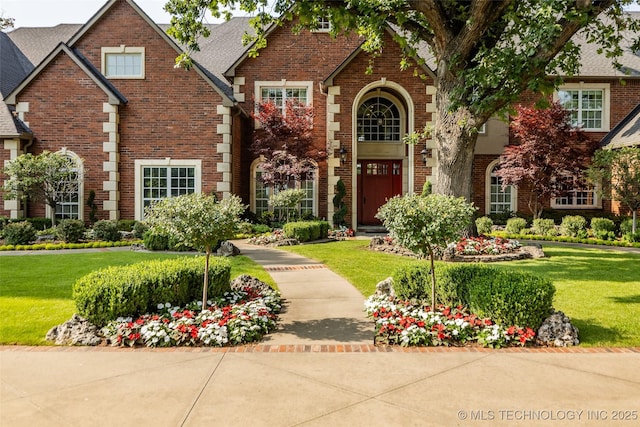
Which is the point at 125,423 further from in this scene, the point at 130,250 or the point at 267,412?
the point at 130,250

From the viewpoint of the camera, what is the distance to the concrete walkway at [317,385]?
10.6 ft

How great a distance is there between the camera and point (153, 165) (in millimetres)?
15859

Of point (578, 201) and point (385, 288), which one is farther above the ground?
point (578, 201)

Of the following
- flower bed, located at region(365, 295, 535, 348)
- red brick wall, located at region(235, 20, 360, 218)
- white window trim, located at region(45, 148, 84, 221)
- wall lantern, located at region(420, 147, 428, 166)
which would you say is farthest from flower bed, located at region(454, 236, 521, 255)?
white window trim, located at region(45, 148, 84, 221)

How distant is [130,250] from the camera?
11.9 meters

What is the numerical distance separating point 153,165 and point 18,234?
484cm

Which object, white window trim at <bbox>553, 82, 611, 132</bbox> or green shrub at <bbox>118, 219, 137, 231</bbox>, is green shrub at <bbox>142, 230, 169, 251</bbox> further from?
white window trim at <bbox>553, 82, 611, 132</bbox>

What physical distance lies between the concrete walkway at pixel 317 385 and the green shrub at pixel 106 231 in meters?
9.40

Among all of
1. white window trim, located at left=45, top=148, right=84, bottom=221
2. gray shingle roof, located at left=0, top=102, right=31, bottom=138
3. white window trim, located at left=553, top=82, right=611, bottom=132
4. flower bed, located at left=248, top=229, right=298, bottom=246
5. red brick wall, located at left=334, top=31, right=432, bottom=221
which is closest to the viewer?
flower bed, located at left=248, top=229, right=298, bottom=246

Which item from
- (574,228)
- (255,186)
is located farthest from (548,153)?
(255,186)

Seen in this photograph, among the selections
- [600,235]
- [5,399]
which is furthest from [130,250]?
[600,235]

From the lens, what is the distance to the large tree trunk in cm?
1070

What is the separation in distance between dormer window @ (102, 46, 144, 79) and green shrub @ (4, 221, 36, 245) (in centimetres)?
644

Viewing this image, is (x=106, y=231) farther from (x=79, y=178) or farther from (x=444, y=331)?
(x=444, y=331)
